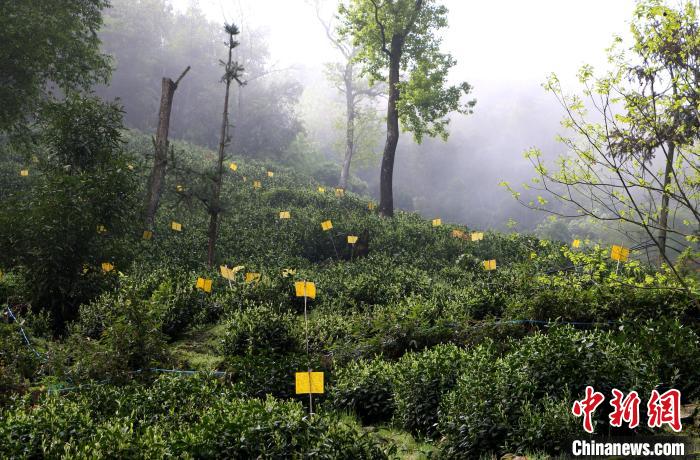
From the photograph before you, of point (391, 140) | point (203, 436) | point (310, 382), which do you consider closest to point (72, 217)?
point (310, 382)

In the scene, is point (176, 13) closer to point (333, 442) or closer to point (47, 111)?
point (47, 111)

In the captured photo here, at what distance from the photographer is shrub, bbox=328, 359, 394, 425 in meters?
6.25

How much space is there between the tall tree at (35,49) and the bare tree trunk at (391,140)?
10.0 meters

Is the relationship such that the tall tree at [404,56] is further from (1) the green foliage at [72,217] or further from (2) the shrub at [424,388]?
(2) the shrub at [424,388]

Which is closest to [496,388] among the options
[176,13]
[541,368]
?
[541,368]

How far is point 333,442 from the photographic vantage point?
4371 mm

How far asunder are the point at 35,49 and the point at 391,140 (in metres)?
11.3

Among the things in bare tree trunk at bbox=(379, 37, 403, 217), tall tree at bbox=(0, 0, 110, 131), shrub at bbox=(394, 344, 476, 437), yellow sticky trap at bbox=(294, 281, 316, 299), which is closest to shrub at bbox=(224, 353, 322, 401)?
yellow sticky trap at bbox=(294, 281, 316, 299)

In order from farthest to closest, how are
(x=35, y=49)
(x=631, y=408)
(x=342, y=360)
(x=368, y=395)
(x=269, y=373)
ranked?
(x=35, y=49), (x=342, y=360), (x=269, y=373), (x=368, y=395), (x=631, y=408)

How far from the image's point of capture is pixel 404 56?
20922 millimetres

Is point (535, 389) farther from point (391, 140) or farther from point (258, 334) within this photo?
point (391, 140)

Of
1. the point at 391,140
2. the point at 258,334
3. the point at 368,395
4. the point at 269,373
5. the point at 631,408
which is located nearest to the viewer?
the point at 631,408

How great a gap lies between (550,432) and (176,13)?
48.1 m

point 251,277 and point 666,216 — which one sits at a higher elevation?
point 666,216
